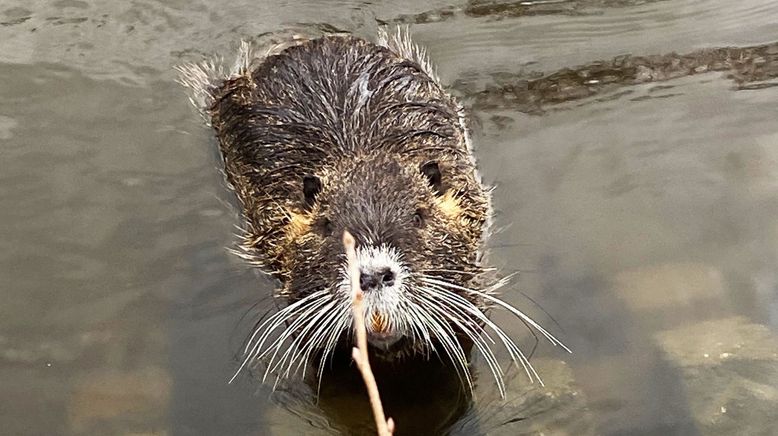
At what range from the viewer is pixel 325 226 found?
3.84 meters

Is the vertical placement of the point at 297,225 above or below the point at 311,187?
below

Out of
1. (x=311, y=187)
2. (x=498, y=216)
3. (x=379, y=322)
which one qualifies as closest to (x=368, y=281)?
(x=379, y=322)

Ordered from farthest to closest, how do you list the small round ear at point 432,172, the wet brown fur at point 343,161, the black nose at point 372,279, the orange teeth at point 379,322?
the small round ear at point 432,172 < the wet brown fur at point 343,161 < the orange teeth at point 379,322 < the black nose at point 372,279

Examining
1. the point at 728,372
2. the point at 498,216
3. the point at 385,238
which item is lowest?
the point at 728,372

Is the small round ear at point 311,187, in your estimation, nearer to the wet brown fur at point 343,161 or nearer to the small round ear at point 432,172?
the wet brown fur at point 343,161

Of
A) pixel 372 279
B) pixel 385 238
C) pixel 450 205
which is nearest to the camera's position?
pixel 372 279

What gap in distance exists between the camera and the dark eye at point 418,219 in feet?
12.4

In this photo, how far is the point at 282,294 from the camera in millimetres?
4137

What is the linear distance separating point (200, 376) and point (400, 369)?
0.78 m

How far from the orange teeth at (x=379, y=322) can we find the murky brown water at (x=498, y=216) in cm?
54

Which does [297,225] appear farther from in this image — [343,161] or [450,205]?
[450,205]

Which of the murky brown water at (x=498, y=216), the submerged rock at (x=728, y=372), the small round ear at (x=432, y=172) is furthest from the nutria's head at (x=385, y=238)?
the submerged rock at (x=728, y=372)

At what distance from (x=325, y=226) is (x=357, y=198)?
169 mm

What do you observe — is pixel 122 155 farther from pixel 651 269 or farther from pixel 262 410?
pixel 651 269
